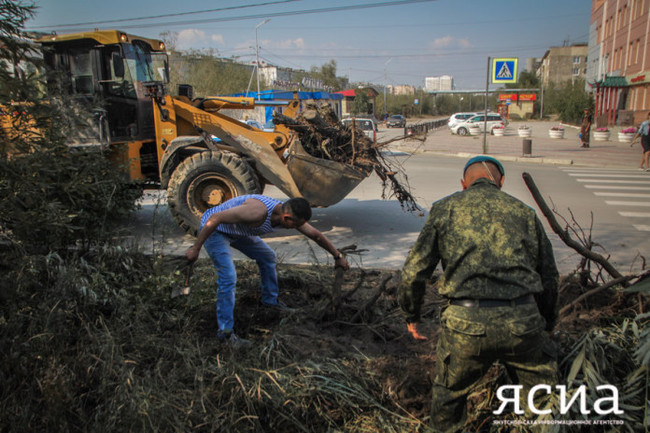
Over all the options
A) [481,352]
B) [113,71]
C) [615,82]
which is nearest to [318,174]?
[113,71]

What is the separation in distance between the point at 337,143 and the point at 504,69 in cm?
1072

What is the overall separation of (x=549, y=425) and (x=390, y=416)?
0.88 m

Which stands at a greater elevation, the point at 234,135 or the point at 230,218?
the point at 234,135

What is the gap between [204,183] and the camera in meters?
7.57

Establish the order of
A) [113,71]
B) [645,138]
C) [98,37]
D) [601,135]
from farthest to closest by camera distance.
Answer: [601,135] < [645,138] < [113,71] < [98,37]

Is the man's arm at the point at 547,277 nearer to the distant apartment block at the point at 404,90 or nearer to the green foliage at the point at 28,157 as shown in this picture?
the green foliage at the point at 28,157

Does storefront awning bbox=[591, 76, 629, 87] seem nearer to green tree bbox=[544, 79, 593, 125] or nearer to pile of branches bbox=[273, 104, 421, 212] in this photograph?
green tree bbox=[544, 79, 593, 125]

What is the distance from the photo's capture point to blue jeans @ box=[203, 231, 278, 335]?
152 inches

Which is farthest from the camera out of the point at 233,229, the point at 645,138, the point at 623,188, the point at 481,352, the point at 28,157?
the point at 645,138

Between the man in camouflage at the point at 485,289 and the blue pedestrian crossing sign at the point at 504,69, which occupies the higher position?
the blue pedestrian crossing sign at the point at 504,69

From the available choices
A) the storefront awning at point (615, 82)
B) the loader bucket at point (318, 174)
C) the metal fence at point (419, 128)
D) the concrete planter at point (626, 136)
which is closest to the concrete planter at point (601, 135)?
the concrete planter at point (626, 136)

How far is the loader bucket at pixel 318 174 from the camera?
7207 millimetres

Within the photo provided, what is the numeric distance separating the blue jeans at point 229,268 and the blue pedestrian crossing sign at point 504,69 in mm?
13948

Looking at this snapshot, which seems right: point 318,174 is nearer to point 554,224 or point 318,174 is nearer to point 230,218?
point 230,218
